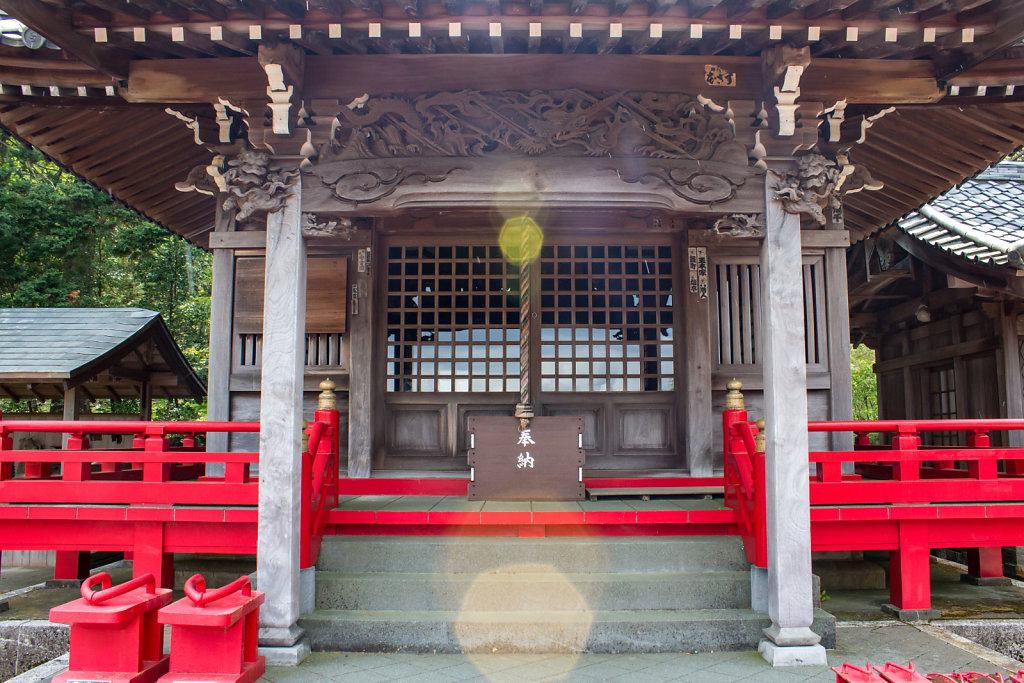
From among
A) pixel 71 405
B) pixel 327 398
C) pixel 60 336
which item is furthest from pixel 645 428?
pixel 60 336

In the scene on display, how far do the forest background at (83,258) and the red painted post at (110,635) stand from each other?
16610 millimetres

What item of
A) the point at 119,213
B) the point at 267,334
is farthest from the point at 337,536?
the point at 119,213

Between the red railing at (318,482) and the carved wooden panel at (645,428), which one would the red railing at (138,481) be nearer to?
the red railing at (318,482)

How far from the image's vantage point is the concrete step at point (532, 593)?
518 centimetres

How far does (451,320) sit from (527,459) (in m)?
2.15

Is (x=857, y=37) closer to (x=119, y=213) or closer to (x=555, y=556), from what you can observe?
(x=555, y=556)

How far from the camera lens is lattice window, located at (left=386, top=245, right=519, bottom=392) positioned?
7.70m

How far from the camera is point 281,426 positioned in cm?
504

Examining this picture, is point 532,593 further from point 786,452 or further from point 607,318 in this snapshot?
point 607,318

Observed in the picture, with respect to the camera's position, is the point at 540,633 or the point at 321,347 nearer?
the point at 540,633

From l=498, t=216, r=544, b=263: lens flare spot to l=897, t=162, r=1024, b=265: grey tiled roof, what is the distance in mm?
5475

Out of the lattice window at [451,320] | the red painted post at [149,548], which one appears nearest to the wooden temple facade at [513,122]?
the lattice window at [451,320]

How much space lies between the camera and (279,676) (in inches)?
177

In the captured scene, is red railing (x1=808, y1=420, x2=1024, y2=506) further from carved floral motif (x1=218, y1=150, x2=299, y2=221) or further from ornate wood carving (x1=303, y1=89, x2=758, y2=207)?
carved floral motif (x1=218, y1=150, x2=299, y2=221)
